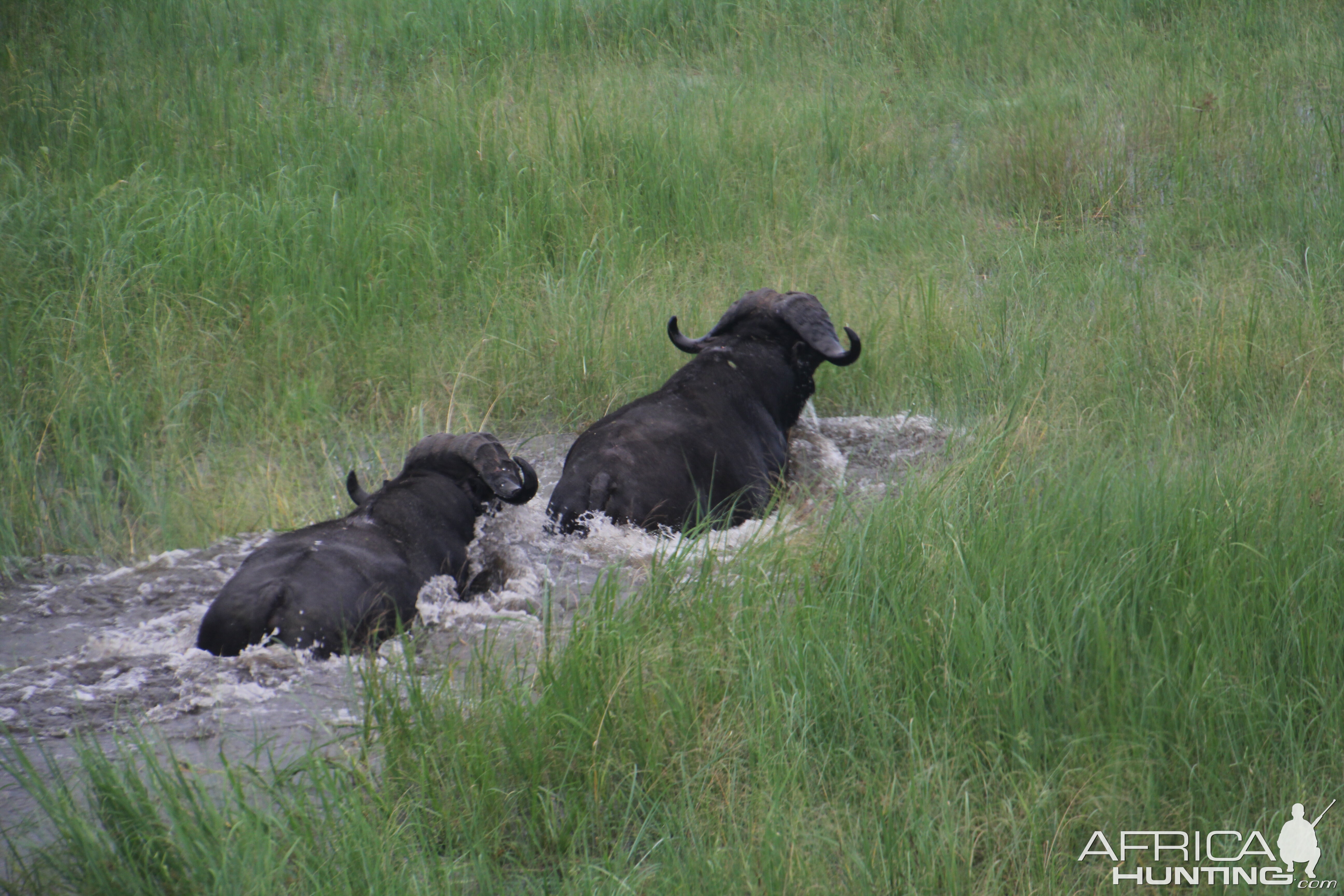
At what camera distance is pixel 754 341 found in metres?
6.02

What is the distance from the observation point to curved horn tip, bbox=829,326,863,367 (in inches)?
224

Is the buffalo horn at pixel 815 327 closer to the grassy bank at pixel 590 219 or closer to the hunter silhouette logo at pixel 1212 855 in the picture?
the grassy bank at pixel 590 219

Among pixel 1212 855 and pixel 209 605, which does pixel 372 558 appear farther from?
pixel 1212 855

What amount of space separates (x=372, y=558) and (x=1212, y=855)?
302cm

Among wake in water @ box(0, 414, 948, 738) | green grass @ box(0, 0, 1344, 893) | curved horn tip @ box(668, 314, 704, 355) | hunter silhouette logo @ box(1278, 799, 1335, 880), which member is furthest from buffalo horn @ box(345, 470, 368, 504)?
hunter silhouette logo @ box(1278, 799, 1335, 880)

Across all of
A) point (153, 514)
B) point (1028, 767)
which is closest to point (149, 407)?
Answer: point (153, 514)

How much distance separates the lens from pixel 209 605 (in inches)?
171

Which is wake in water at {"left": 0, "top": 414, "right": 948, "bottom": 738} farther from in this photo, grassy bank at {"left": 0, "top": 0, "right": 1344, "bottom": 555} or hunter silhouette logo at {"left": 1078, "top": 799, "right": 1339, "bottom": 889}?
hunter silhouette logo at {"left": 1078, "top": 799, "right": 1339, "bottom": 889}

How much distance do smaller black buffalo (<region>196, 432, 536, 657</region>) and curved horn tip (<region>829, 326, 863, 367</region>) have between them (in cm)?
185

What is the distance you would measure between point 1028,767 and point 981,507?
5.05ft

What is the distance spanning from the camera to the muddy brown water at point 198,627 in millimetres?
3408

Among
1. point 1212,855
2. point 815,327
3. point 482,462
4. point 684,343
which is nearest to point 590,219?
point 684,343

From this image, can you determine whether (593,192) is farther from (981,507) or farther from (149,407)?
(981,507)

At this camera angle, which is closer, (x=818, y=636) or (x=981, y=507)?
(x=818, y=636)
